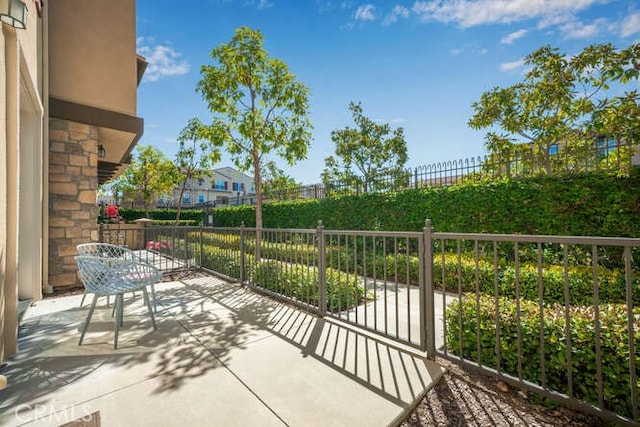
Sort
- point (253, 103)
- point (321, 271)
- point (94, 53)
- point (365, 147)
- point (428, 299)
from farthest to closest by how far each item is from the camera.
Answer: point (365, 147), point (253, 103), point (94, 53), point (321, 271), point (428, 299)

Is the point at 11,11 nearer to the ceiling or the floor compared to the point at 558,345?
nearer to the ceiling

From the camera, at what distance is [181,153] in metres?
13.1

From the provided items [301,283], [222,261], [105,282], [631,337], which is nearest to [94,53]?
[222,261]

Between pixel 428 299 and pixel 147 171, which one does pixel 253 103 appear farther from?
pixel 147 171

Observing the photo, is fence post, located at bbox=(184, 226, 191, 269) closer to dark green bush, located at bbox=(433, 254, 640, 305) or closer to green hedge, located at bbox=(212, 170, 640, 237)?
green hedge, located at bbox=(212, 170, 640, 237)

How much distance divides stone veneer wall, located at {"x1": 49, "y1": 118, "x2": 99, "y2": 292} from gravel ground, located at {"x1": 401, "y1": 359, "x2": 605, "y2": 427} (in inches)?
231

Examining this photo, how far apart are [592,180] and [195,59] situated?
28.1ft

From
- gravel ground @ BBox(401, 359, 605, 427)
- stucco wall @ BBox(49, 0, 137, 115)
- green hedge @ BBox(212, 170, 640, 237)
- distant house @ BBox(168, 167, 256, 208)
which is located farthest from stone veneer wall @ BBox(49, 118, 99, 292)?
distant house @ BBox(168, 167, 256, 208)

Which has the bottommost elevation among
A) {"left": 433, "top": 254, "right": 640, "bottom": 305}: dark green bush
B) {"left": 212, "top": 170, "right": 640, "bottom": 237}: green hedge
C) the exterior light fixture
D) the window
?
{"left": 433, "top": 254, "right": 640, "bottom": 305}: dark green bush

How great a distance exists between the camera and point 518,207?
6.01 metres

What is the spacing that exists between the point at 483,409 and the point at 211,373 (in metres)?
1.95

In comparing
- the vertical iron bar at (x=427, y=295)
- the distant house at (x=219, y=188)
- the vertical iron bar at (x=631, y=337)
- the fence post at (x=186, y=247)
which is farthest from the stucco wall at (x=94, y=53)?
the distant house at (x=219, y=188)

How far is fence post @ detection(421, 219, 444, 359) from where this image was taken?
242cm

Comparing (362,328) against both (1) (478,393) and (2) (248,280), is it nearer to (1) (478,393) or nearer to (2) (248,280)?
(1) (478,393)
